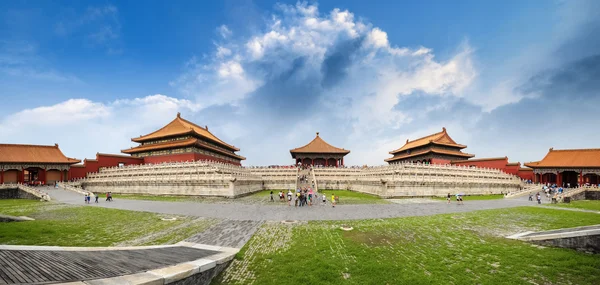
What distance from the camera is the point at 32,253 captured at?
6.88 metres

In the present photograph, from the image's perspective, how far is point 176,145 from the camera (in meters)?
44.9

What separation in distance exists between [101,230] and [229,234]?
20.6ft

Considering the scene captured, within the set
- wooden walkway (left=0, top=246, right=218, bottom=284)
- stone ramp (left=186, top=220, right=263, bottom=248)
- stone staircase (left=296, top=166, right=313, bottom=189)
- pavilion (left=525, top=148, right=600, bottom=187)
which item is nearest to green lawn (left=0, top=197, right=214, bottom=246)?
stone ramp (left=186, top=220, right=263, bottom=248)

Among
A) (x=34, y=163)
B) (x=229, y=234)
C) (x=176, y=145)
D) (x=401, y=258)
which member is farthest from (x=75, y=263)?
(x=34, y=163)

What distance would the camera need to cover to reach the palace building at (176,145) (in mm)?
44594

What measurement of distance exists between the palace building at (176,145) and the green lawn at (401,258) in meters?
35.5

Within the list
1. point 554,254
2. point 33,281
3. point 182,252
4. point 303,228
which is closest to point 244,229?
point 303,228

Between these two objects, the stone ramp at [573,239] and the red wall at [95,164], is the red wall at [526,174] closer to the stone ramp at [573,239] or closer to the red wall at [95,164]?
the stone ramp at [573,239]

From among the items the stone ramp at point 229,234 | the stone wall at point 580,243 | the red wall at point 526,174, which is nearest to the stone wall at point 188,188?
the stone ramp at point 229,234

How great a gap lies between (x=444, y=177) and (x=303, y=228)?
1076 inches

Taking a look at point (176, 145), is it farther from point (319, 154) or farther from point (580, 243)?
point (580, 243)

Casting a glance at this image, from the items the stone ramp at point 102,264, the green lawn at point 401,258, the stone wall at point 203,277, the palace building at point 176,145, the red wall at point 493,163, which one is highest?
the palace building at point 176,145

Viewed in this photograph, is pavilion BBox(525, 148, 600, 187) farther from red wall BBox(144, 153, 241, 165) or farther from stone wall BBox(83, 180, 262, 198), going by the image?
red wall BBox(144, 153, 241, 165)

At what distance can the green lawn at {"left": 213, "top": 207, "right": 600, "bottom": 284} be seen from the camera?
7.62 metres
